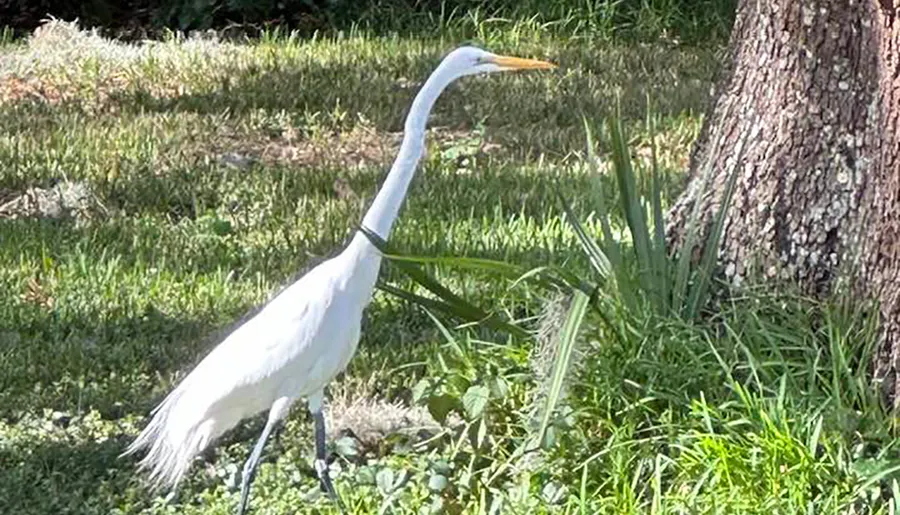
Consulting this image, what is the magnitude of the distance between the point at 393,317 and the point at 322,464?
1.51 m

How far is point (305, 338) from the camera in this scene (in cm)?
415

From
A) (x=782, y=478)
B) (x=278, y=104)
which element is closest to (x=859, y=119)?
(x=782, y=478)

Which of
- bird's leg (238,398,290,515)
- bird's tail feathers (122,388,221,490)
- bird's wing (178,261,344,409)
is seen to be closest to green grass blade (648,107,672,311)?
bird's wing (178,261,344,409)

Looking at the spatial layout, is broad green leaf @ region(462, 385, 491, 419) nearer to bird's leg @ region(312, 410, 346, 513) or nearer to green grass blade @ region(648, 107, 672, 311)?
bird's leg @ region(312, 410, 346, 513)

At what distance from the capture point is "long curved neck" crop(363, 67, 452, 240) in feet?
13.3

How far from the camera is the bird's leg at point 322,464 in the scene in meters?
4.30

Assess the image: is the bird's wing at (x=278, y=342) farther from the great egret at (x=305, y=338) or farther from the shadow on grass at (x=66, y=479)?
the shadow on grass at (x=66, y=479)

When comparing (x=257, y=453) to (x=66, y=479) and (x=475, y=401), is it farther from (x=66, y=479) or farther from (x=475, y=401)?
(x=66, y=479)

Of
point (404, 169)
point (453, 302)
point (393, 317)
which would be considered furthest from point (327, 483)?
point (393, 317)

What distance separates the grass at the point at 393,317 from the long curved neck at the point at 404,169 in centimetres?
48

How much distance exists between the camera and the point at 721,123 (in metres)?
4.99

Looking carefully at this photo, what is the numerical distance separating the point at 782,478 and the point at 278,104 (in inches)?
201

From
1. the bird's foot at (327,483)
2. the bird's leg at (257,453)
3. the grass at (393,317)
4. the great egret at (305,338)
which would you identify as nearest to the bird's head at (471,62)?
the great egret at (305,338)

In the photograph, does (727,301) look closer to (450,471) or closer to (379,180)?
(450,471)
